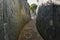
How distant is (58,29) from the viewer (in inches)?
141

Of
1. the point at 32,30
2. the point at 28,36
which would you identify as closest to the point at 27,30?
the point at 32,30

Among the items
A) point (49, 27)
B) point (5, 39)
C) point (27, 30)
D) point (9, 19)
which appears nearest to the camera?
point (49, 27)

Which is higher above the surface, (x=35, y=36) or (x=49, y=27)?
(x=49, y=27)

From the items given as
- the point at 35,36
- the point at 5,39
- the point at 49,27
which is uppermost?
the point at 49,27

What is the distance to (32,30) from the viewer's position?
6629 mm

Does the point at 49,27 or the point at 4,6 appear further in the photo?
the point at 4,6

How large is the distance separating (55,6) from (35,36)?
8.41 ft

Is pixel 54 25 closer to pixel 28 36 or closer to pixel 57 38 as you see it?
pixel 57 38

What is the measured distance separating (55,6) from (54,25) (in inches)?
17.9

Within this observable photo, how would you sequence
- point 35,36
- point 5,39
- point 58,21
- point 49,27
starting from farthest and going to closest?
point 35,36 < point 5,39 < point 49,27 < point 58,21

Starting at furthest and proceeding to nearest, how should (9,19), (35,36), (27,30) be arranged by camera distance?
(27,30) < (35,36) < (9,19)

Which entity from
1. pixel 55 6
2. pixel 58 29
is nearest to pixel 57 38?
pixel 58 29

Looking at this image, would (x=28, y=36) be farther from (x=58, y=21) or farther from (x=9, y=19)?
(x=58, y=21)

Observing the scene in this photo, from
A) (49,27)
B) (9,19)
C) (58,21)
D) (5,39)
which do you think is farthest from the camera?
(9,19)
